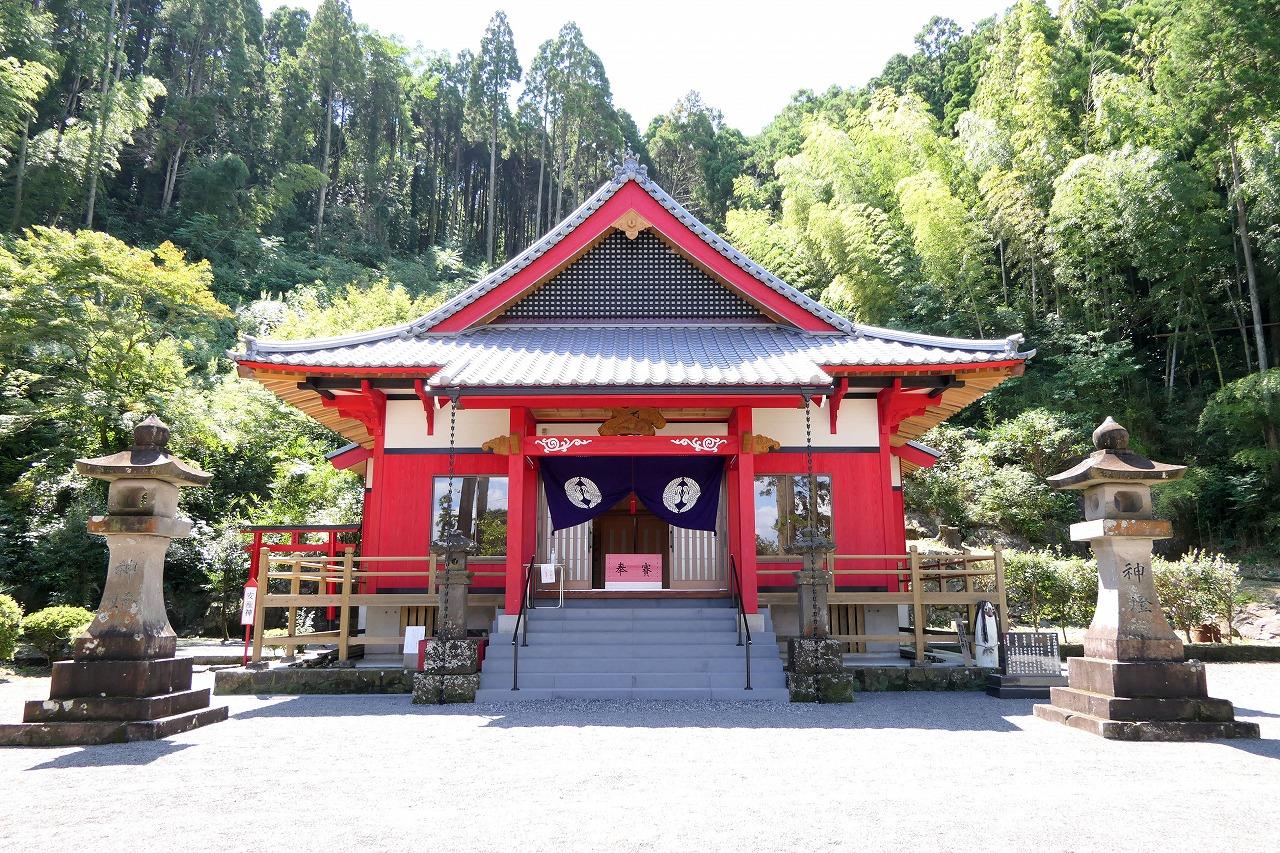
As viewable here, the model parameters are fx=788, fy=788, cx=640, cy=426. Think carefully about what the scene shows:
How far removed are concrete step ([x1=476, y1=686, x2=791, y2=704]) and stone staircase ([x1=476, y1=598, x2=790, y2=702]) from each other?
0.01m

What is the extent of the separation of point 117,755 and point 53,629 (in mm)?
6719

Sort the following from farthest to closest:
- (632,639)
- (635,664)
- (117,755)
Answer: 1. (632,639)
2. (635,664)
3. (117,755)

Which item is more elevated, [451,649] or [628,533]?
[628,533]

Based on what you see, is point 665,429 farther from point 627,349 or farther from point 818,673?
point 818,673

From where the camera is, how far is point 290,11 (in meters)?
45.9

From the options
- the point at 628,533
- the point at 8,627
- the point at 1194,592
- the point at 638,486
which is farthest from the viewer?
the point at 628,533

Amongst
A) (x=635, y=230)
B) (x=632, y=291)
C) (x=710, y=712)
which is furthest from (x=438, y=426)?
(x=710, y=712)

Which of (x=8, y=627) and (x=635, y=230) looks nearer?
(x=8, y=627)

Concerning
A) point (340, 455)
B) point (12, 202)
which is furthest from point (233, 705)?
point (12, 202)

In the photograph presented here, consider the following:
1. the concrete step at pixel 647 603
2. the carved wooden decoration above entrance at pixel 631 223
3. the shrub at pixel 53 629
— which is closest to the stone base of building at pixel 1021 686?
the concrete step at pixel 647 603

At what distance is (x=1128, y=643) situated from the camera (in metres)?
6.32

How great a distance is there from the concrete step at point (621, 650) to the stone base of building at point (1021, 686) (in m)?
2.32

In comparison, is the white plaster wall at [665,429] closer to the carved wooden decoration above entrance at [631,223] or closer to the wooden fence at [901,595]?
the wooden fence at [901,595]

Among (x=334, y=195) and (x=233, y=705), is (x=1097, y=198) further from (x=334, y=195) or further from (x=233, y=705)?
(x=334, y=195)
